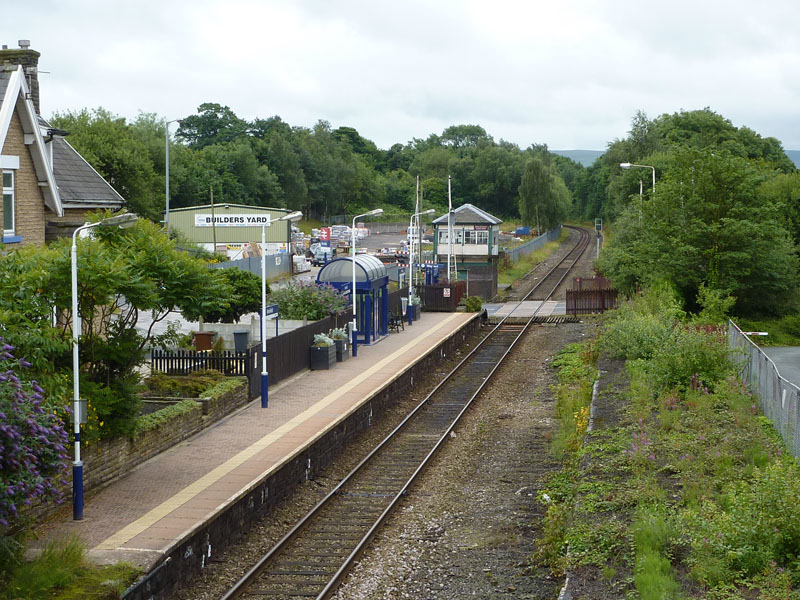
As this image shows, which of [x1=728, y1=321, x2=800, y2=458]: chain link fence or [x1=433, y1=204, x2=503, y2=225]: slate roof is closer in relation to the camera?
[x1=728, y1=321, x2=800, y2=458]: chain link fence

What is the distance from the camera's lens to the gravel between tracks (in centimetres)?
1197

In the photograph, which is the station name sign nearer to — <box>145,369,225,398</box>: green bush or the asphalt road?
the asphalt road

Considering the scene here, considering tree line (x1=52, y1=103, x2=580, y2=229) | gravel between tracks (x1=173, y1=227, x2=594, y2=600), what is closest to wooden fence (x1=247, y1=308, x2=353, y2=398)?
gravel between tracks (x1=173, y1=227, x2=594, y2=600)

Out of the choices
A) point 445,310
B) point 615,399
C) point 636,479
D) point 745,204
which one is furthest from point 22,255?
point 445,310

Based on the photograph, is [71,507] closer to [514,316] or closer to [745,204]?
[745,204]

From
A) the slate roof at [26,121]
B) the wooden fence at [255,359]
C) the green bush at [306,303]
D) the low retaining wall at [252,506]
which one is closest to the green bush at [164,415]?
the wooden fence at [255,359]

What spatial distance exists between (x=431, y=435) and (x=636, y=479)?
27.4 ft

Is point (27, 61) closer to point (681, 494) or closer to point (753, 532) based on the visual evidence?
point (681, 494)

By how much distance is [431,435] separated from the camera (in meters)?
21.5

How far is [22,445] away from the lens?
31.8 ft

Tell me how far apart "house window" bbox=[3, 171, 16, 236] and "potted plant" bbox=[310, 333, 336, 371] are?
9.57 metres

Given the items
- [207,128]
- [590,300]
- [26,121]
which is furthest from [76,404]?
[207,128]

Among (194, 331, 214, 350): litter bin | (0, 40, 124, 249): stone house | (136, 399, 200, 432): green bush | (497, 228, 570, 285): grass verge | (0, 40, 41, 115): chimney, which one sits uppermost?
(0, 40, 41, 115): chimney

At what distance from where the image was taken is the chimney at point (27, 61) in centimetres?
2400
